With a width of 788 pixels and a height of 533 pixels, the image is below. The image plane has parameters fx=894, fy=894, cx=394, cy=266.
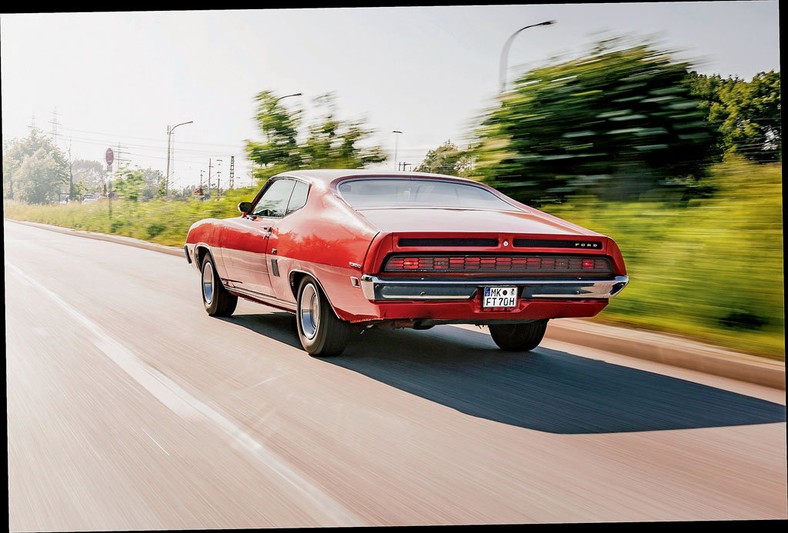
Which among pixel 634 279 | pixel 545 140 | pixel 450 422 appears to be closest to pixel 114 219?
pixel 545 140

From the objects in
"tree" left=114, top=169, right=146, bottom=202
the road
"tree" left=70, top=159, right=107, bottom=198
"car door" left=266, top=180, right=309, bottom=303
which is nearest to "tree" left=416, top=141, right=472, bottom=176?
the road

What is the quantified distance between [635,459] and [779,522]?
94 cm

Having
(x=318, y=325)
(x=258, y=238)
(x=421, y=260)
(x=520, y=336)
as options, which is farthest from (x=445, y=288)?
(x=258, y=238)

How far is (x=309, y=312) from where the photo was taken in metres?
7.65

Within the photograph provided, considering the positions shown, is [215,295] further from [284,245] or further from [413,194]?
[413,194]

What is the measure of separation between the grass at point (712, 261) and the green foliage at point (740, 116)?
10.5 inches

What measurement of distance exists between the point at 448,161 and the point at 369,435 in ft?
40.1

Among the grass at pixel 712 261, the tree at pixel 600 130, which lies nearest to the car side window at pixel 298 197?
the grass at pixel 712 261

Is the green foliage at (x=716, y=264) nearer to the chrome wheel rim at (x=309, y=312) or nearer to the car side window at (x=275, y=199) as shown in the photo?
the chrome wheel rim at (x=309, y=312)

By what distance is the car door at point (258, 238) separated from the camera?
8391 millimetres

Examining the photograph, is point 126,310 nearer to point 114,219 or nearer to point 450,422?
point 450,422

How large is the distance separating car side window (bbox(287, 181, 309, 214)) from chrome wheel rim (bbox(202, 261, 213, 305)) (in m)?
2.27

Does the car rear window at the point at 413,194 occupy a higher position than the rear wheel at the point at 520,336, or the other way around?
the car rear window at the point at 413,194

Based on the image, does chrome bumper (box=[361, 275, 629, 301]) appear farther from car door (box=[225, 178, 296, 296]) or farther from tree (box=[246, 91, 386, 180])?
tree (box=[246, 91, 386, 180])
